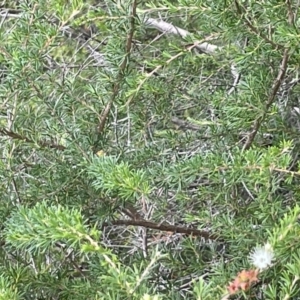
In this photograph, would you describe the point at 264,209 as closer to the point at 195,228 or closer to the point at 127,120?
the point at 195,228

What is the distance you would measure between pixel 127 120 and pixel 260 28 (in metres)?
0.37

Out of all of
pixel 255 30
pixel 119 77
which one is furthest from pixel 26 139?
pixel 255 30

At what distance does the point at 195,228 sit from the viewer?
1154mm

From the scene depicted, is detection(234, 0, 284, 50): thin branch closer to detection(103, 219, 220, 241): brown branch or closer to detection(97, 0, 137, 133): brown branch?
detection(97, 0, 137, 133): brown branch

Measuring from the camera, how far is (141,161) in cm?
112

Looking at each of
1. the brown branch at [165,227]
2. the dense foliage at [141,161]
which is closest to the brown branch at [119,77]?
the dense foliage at [141,161]

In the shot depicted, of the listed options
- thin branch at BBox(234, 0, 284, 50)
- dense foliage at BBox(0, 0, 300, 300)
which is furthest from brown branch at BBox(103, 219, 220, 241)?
thin branch at BBox(234, 0, 284, 50)

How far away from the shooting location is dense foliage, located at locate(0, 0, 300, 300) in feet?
3.05

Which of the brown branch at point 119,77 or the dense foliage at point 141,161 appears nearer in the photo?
the dense foliage at point 141,161

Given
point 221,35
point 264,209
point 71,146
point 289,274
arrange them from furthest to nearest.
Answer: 1. point 221,35
2. point 71,146
3. point 264,209
4. point 289,274

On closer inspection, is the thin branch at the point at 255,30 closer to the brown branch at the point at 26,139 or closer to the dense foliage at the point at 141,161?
the dense foliage at the point at 141,161

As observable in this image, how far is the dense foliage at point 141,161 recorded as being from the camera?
93 cm

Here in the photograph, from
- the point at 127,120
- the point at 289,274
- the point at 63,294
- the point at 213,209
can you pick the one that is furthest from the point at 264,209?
the point at 127,120

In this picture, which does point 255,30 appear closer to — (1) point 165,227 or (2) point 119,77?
(2) point 119,77
